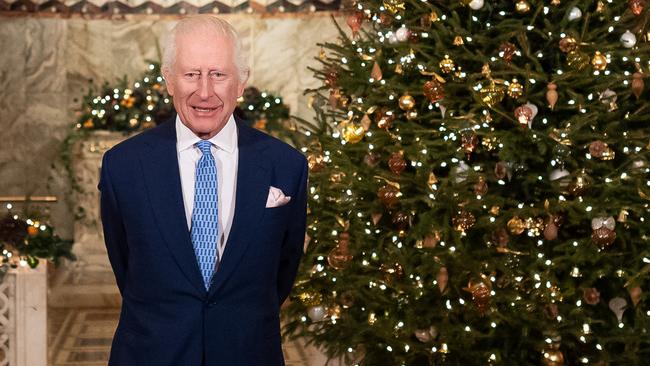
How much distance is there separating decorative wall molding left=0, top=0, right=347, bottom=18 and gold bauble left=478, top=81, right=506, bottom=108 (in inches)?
248

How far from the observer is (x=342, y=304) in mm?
5633

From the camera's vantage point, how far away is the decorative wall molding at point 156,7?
37.0 ft

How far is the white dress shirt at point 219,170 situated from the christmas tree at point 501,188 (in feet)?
8.12

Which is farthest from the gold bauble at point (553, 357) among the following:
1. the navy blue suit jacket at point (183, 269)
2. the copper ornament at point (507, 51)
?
the navy blue suit jacket at point (183, 269)

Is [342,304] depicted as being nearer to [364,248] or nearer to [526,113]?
[364,248]

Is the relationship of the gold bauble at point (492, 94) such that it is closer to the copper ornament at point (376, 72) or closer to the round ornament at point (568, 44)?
the round ornament at point (568, 44)

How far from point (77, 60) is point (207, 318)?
9284 mm

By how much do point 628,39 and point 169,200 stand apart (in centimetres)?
317

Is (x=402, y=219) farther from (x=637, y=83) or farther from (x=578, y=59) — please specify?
(x=637, y=83)

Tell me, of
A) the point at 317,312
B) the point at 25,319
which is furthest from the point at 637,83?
the point at 25,319

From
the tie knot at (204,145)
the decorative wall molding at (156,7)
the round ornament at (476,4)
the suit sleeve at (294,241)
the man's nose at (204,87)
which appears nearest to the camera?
the man's nose at (204,87)

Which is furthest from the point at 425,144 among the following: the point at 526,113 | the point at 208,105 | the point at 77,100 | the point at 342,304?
the point at 77,100

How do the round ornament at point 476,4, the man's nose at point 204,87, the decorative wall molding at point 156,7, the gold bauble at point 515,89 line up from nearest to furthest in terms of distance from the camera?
→ the man's nose at point 204,87 → the gold bauble at point 515,89 → the round ornament at point 476,4 → the decorative wall molding at point 156,7

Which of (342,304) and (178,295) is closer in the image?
(178,295)
